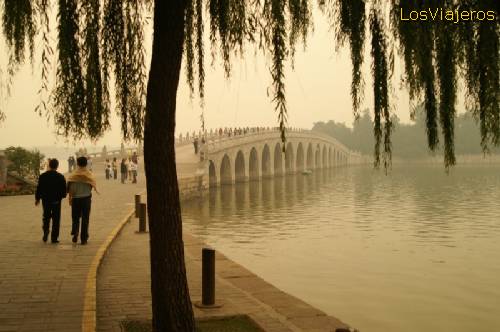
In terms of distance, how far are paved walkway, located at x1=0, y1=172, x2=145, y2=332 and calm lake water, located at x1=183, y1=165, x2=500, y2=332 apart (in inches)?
172

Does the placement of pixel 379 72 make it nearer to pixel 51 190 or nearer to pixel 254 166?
pixel 51 190

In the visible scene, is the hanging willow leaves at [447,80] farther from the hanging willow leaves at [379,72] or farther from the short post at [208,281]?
the short post at [208,281]

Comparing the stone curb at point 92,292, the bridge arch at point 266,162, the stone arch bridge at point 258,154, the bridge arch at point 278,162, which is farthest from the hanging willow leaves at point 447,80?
the bridge arch at point 278,162

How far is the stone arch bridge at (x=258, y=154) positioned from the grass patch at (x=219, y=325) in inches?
521

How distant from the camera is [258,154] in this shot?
55.1 metres

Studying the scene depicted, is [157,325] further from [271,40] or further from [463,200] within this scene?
[463,200]

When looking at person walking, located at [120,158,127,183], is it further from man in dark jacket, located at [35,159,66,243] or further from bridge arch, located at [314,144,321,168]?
bridge arch, located at [314,144,321,168]

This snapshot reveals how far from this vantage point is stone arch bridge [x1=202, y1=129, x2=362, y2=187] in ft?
142

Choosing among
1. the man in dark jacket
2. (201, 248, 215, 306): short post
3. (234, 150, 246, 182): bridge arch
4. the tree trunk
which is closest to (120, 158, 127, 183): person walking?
the man in dark jacket

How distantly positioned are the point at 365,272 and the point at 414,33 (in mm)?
10081

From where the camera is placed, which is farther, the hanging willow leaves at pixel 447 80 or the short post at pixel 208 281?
the short post at pixel 208 281

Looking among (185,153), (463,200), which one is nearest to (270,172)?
(185,153)

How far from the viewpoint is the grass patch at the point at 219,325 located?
5.34m

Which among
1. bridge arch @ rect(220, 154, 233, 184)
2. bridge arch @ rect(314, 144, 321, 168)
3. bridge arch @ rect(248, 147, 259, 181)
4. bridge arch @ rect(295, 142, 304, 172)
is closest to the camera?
bridge arch @ rect(220, 154, 233, 184)
